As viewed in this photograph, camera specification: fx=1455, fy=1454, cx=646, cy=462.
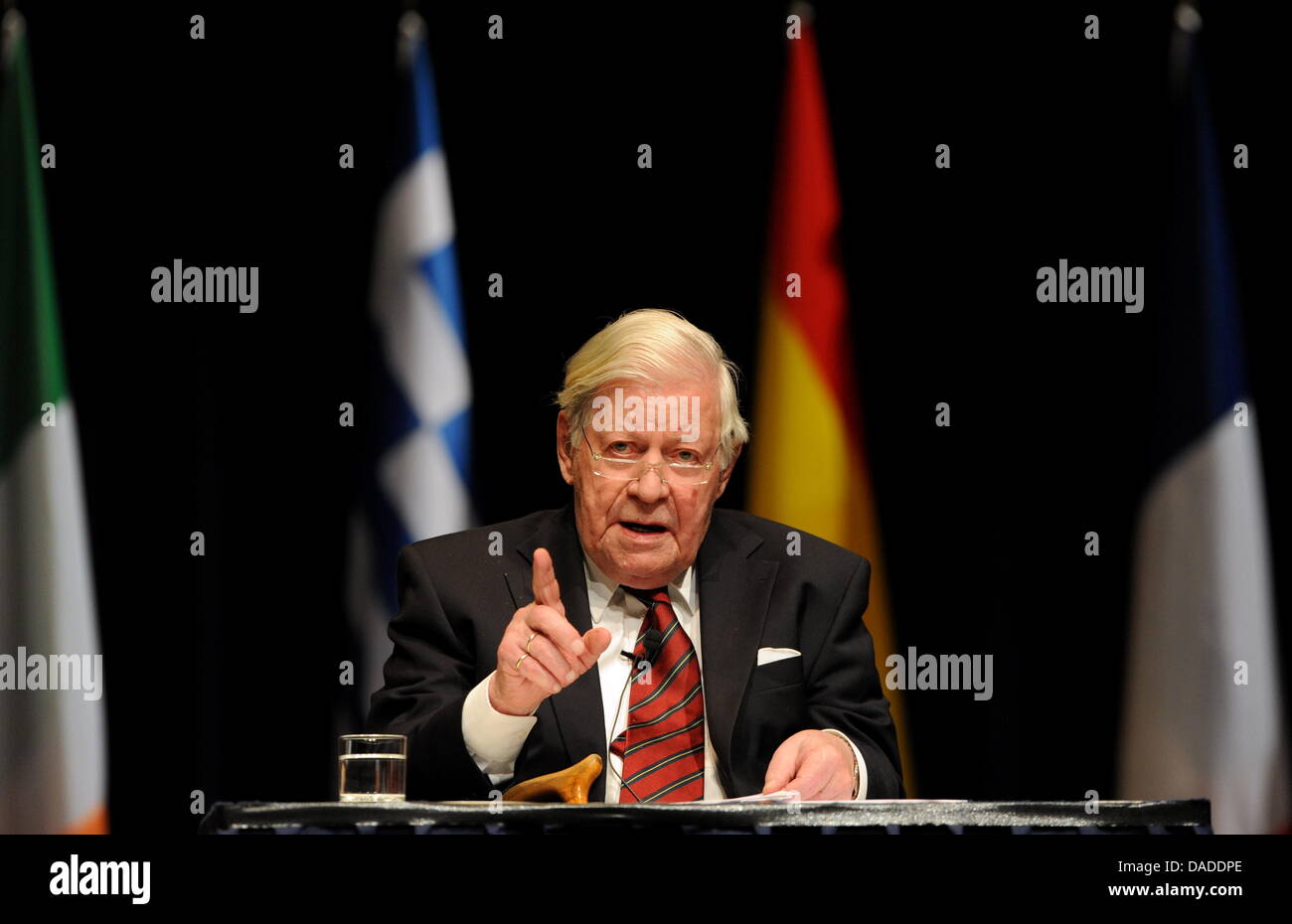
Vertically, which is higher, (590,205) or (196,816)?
(590,205)

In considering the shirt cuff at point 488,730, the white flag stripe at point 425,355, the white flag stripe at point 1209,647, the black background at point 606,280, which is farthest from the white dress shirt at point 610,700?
the white flag stripe at point 1209,647

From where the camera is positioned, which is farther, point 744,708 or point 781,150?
point 781,150

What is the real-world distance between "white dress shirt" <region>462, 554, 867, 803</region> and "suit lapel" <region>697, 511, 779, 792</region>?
35mm

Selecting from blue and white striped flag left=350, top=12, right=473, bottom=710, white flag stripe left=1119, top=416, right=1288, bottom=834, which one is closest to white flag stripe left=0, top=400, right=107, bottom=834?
blue and white striped flag left=350, top=12, right=473, bottom=710

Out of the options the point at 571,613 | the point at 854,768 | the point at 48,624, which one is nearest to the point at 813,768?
the point at 854,768

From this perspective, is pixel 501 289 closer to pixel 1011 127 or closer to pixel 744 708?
pixel 1011 127

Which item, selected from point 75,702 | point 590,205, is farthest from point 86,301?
point 590,205

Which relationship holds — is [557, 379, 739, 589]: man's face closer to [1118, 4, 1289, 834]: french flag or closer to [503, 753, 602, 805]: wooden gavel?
[503, 753, 602, 805]: wooden gavel

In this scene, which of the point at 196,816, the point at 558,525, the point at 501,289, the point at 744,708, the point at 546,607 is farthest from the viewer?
the point at 501,289

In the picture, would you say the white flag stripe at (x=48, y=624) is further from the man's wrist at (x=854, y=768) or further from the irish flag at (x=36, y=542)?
the man's wrist at (x=854, y=768)

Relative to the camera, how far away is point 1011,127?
441 cm

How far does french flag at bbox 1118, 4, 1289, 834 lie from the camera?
4.31 metres
